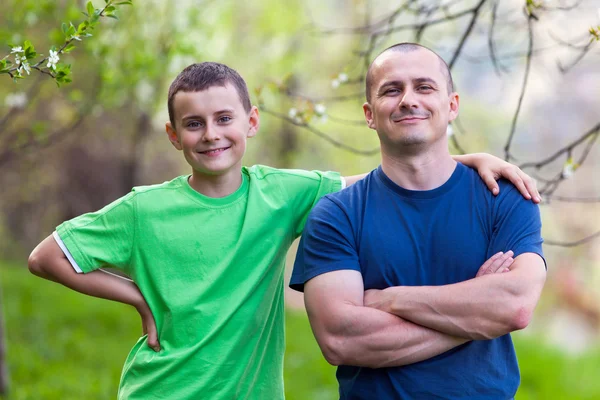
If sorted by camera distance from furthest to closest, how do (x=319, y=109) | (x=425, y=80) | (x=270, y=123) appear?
(x=270, y=123) < (x=319, y=109) < (x=425, y=80)

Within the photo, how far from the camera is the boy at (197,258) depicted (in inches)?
106

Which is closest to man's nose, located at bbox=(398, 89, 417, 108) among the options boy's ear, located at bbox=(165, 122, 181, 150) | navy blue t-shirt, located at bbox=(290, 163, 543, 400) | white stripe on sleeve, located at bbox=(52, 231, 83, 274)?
navy blue t-shirt, located at bbox=(290, 163, 543, 400)

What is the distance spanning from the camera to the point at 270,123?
13312mm

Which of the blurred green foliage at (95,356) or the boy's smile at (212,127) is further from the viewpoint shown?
the blurred green foliage at (95,356)

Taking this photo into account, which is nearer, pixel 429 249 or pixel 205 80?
pixel 429 249

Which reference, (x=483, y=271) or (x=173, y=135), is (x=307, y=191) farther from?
(x=483, y=271)

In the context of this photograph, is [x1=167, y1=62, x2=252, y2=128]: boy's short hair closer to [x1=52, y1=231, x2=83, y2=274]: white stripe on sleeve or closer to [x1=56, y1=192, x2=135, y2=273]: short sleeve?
[x1=56, y1=192, x2=135, y2=273]: short sleeve

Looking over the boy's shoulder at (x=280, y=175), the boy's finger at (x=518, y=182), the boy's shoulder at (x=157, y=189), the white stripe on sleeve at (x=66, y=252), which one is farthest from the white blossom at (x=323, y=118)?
the white stripe on sleeve at (x=66, y=252)

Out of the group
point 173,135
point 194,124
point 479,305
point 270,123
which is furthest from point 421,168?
point 270,123

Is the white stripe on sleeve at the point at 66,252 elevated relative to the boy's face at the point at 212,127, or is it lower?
lower

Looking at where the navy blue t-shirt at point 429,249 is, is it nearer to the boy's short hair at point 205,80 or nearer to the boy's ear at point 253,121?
→ the boy's ear at point 253,121

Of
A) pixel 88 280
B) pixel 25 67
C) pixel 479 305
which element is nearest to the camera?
pixel 479 305

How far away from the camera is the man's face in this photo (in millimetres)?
2512

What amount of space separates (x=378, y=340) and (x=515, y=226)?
1.96 feet
